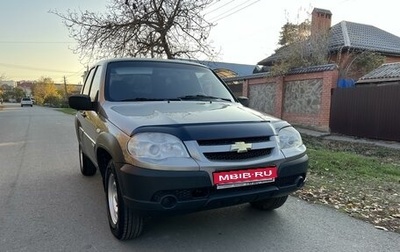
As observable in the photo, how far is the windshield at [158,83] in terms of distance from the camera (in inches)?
153

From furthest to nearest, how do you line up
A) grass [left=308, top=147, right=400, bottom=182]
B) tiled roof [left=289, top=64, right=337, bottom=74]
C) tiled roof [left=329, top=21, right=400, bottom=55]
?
tiled roof [left=329, top=21, right=400, bottom=55]
tiled roof [left=289, top=64, right=337, bottom=74]
grass [left=308, top=147, right=400, bottom=182]

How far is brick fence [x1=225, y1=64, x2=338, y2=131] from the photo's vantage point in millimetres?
14000

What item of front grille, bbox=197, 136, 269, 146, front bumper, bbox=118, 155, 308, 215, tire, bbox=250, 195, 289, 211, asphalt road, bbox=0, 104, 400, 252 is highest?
Result: front grille, bbox=197, 136, 269, 146

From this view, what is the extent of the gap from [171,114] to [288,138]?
1188 mm

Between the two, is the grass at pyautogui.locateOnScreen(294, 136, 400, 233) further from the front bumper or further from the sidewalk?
the sidewalk

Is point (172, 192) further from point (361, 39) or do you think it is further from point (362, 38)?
point (362, 38)

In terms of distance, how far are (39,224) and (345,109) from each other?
12.5 meters

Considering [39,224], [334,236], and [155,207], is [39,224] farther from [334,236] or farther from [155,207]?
[334,236]

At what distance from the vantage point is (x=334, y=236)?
3422 mm

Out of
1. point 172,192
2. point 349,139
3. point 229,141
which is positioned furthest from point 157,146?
point 349,139

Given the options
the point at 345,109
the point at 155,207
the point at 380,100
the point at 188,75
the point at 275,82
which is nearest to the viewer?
the point at 155,207

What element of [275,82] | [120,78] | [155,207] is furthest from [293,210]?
[275,82]

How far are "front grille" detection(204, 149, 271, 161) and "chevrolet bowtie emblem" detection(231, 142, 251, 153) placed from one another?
3cm

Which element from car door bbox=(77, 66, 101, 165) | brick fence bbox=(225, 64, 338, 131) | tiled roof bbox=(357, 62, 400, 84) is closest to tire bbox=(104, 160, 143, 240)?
car door bbox=(77, 66, 101, 165)
